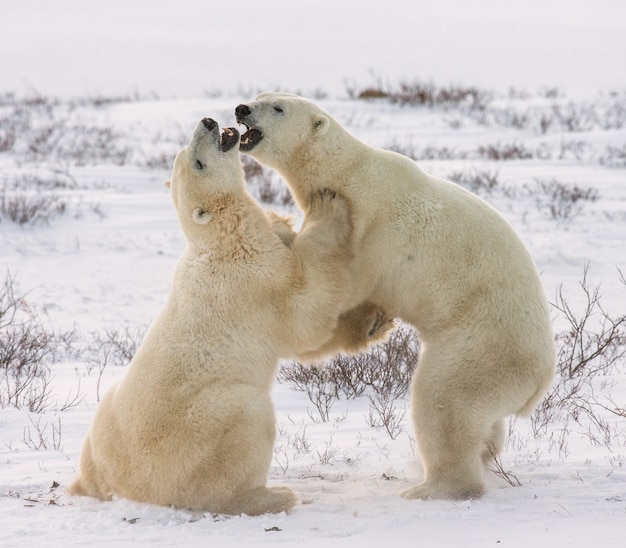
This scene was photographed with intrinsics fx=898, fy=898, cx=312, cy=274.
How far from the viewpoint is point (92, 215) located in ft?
34.4

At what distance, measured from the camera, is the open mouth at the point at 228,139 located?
154 inches

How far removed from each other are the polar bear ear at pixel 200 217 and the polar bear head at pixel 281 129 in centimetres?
45

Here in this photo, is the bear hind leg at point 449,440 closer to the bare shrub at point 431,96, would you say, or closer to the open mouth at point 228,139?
the open mouth at point 228,139

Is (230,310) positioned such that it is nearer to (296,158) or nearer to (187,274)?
(187,274)

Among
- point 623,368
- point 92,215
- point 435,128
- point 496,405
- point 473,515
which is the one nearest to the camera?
point 473,515

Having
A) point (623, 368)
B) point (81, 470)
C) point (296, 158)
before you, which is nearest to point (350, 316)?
point (296, 158)

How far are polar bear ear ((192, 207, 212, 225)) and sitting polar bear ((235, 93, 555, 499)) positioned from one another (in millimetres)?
471

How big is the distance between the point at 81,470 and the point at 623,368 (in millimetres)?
3678

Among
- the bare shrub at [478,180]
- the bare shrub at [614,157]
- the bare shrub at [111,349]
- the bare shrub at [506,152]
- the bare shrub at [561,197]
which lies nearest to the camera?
the bare shrub at [111,349]

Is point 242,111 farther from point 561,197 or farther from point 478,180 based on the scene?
point 478,180

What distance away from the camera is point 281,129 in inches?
160

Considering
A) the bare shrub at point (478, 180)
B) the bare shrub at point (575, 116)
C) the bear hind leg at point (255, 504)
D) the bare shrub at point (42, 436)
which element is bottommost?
the bear hind leg at point (255, 504)

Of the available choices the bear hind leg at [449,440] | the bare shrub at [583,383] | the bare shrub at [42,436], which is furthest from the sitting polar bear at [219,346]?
the bare shrub at [583,383]

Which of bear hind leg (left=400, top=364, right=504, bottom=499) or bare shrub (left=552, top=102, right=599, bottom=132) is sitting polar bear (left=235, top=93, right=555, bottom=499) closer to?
bear hind leg (left=400, top=364, right=504, bottom=499)
